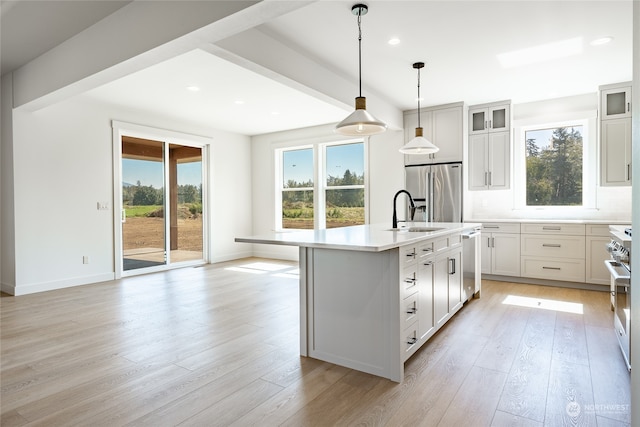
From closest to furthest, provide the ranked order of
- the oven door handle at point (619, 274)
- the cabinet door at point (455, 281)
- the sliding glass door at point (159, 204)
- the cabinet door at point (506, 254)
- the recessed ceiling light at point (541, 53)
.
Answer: the oven door handle at point (619, 274) < the cabinet door at point (455, 281) < the recessed ceiling light at point (541, 53) < the cabinet door at point (506, 254) < the sliding glass door at point (159, 204)

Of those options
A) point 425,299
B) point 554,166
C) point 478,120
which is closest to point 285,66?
point 425,299

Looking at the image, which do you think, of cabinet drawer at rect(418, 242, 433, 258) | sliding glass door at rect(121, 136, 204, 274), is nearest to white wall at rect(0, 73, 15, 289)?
sliding glass door at rect(121, 136, 204, 274)

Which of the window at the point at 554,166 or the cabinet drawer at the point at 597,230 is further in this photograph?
the window at the point at 554,166

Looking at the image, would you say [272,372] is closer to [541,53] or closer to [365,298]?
[365,298]

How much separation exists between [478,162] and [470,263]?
7.25 feet

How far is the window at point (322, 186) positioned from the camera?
22.1ft

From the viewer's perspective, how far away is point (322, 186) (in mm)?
7117

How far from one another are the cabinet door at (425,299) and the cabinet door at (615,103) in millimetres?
3721

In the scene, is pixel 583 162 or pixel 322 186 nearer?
Result: pixel 583 162

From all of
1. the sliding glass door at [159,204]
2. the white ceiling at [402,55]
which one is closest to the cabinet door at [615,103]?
the white ceiling at [402,55]

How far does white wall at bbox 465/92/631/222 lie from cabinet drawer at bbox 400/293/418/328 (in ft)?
12.3

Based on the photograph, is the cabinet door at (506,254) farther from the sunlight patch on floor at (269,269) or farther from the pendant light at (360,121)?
the pendant light at (360,121)

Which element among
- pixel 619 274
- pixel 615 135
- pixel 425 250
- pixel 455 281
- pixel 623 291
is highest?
pixel 615 135

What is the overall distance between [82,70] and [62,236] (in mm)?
2622
